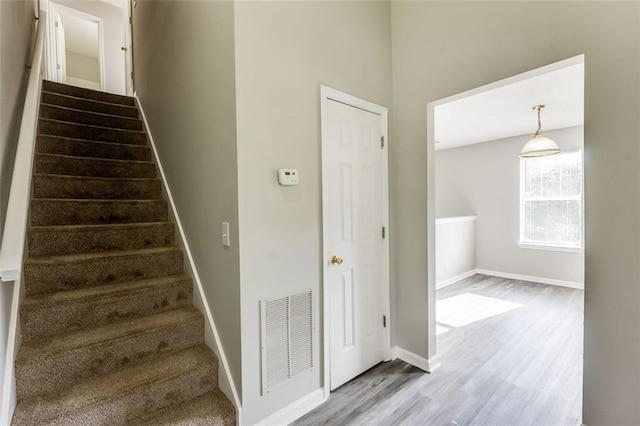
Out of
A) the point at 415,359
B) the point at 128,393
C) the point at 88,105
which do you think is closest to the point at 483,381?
the point at 415,359

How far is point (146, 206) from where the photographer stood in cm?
254

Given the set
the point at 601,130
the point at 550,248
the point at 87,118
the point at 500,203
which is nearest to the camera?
the point at 601,130

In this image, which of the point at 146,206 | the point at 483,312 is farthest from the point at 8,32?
the point at 483,312

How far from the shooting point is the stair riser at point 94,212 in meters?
2.10

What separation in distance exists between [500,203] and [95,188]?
19.6 ft

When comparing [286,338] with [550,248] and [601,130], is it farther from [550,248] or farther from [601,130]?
[550,248]

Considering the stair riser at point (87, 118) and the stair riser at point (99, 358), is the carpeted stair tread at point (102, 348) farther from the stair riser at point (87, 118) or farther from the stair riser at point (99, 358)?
the stair riser at point (87, 118)

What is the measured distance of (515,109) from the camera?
3607 mm

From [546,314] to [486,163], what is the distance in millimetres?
3003

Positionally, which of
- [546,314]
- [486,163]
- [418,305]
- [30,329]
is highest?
[486,163]

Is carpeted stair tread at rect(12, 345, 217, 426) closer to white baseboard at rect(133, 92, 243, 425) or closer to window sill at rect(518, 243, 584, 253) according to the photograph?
white baseboard at rect(133, 92, 243, 425)

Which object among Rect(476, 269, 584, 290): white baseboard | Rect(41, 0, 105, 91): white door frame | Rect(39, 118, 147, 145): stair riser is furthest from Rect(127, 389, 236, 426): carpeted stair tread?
Rect(41, 0, 105, 91): white door frame

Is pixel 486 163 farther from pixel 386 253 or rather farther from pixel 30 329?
pixel 30 329

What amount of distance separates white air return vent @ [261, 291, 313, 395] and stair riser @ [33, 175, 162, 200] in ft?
5.99
